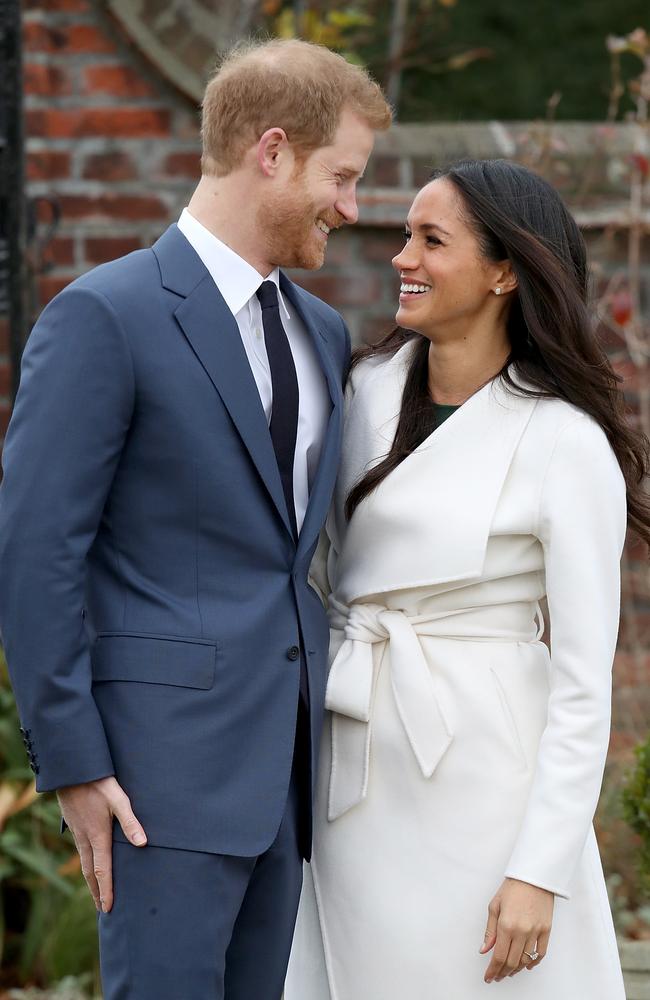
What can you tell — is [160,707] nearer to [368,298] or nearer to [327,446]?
[327,446]

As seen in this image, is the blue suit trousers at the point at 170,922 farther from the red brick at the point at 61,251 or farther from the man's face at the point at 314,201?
the red brick at the point at 61,251

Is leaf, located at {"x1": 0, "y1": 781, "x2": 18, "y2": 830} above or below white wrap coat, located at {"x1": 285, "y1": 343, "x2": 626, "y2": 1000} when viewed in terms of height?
below

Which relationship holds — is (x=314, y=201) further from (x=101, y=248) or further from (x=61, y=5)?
(x=61, y=5)

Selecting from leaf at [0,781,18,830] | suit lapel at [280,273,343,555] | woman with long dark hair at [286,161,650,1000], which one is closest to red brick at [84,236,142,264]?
leaf at [0,781,18,830]

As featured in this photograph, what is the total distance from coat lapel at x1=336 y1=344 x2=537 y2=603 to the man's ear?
1.79 ft

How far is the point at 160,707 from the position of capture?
2410 millimetres

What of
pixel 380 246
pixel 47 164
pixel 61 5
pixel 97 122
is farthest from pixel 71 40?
pixel 380 246

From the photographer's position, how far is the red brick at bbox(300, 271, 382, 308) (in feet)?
16.1

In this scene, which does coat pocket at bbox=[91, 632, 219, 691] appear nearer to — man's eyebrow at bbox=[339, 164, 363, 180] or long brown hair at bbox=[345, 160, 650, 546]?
long brown hair at bbox=[345, 160, 650, 546]

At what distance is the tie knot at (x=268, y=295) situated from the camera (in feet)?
8.68

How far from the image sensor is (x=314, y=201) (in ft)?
8.55

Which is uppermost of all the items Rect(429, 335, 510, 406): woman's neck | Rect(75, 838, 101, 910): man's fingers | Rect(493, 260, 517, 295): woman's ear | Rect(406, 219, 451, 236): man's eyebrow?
Rect(406, 219, 451, 236): man's eyebrow

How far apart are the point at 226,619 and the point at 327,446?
1.31ft

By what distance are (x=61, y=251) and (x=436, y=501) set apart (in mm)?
2455
